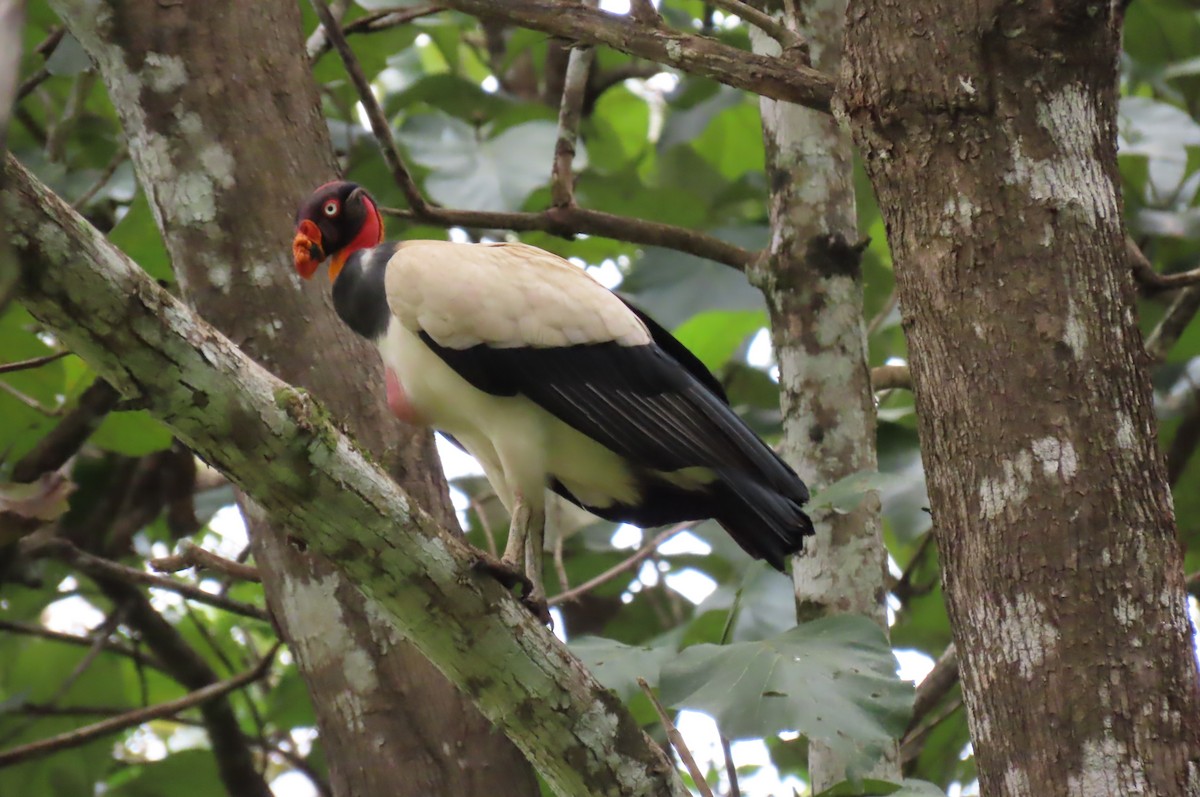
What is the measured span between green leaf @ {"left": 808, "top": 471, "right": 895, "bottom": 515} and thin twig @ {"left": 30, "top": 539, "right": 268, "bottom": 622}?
166 centimetres

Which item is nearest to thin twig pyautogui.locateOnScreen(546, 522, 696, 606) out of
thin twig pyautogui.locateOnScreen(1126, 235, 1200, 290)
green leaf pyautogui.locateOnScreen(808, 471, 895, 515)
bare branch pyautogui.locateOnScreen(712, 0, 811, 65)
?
green leaf pyautogui.locateOnScreen(808, 471, 895, 515)

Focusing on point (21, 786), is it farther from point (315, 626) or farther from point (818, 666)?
point (818, 666)

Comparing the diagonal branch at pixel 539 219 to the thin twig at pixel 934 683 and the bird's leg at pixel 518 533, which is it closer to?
the bird's leg at pixel 518 533

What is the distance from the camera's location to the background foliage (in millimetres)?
4141

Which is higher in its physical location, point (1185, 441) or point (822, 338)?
point (822, 338)

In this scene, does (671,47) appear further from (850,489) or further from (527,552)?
(527,552)

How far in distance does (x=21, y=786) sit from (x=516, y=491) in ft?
8.58

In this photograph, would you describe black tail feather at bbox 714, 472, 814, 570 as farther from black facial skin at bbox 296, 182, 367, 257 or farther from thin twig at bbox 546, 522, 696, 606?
black facial skin at bbox 296, 182, 367, 257

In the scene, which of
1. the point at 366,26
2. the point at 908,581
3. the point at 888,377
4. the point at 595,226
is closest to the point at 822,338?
the point at 888,377

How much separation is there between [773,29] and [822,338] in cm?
92

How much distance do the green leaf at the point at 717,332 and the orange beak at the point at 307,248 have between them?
1.65 metres

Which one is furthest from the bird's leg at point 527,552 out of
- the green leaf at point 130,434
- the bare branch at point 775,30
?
the green leaf at point 130,434

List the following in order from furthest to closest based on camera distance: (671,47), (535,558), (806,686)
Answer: (535,558) → (671,47) → (806,686)

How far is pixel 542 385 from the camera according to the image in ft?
9.78
